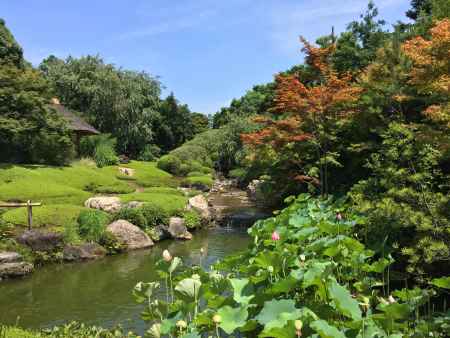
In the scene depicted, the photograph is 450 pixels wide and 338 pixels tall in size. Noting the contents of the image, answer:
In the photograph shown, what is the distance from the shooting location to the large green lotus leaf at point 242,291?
373cm

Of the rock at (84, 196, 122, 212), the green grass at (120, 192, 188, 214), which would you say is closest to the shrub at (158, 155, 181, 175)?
the green grass at (120, 192, 188, 214)

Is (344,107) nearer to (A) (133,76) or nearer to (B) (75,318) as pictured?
(B) (75,318)

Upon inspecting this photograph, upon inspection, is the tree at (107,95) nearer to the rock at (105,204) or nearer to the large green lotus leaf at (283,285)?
the rock at (105,204)

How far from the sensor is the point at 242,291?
3879 millimetres

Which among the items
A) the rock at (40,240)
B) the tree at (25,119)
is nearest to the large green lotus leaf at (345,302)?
the rock at (40,240)

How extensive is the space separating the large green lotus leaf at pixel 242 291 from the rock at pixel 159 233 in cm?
965

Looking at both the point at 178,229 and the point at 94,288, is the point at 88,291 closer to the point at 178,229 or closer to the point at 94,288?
the point at 94,288

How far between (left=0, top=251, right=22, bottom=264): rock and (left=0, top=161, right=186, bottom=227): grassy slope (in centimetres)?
252

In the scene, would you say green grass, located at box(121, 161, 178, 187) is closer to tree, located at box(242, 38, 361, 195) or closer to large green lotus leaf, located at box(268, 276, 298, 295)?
tree, located at box(242, 38, 361, 195)

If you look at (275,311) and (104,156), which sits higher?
(104,156)

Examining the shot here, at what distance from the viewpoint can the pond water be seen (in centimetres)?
690

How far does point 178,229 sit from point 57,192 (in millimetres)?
5530

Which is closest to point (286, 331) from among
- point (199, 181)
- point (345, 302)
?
point (345, 302)

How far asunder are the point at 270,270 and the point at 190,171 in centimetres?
2821
